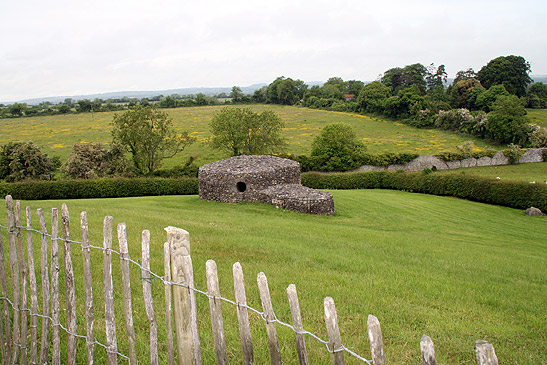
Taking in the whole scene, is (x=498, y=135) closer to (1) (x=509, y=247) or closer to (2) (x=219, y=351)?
(1) (x=509, y=247)

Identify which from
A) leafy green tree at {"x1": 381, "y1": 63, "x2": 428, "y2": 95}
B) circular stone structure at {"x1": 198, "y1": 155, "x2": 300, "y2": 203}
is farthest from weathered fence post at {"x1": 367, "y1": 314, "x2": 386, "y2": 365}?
leafy green tree at {"x1": 381, "y1": 63, "x2": 428, "y2": 95}

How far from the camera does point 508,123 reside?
204 feet

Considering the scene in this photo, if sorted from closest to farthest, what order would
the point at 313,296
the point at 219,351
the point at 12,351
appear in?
the point at 219,351 < the point at 12,351 < the point at 313,296

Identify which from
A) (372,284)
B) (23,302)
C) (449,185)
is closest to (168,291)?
(23,302)

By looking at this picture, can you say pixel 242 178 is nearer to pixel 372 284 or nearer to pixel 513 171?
pixel 372 284

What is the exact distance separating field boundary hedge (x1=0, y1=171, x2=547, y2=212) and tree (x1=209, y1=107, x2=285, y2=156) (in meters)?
13.4

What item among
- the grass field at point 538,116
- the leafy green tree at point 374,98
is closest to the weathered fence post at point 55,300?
the grass field at point 538,116

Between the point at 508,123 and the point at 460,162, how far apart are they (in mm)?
16402

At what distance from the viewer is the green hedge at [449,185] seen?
29.9 meters

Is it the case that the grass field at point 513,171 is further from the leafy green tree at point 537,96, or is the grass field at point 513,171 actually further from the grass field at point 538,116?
the leafy green tree at point 537,96

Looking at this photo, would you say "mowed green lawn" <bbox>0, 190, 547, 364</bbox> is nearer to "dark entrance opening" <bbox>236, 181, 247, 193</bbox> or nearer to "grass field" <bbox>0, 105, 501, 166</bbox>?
"dark entrance opening" <bbox>236, 181, 247, 193</bbox>

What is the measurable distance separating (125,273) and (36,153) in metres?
40.6

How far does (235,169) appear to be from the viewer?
27.3 m

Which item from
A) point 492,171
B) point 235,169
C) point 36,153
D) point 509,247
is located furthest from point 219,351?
point 492,171
